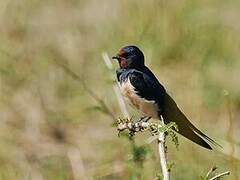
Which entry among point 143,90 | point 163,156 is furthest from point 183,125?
point 163,156

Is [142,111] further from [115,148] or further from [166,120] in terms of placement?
[115,148]

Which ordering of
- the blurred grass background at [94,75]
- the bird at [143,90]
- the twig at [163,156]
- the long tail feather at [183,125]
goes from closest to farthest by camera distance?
the twig at [163,156], the long tail feather at [183,125], the bird at [143,90], the blurred grass background at [94,75]

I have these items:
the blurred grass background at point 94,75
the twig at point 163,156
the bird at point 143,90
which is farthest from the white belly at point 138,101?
the blurred grass background at point 94,75

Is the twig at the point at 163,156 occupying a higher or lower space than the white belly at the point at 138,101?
lower

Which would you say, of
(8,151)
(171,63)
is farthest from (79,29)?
(8,151)

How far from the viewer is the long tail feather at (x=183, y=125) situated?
12.7ft

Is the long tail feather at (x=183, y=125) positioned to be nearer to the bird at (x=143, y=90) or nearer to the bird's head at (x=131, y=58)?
the bird at (x=143, y=90)

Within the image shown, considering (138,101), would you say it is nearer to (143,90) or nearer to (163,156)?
(143,90)

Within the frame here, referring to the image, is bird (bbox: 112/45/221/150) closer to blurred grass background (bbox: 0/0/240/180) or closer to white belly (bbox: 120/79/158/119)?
white belly (bbox: 120/79/158/119)

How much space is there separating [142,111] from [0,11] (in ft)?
15.1

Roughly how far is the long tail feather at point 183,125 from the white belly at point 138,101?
49mm

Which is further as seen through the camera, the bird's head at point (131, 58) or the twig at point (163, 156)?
the bird's head at point (131, 58)

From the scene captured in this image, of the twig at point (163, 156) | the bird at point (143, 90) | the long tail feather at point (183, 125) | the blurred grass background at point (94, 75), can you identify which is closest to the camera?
the twig at point (163, 156)

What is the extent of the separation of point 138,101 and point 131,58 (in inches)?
6.8
